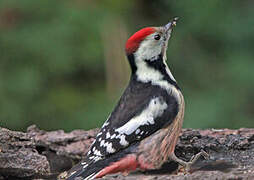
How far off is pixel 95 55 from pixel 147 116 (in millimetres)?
3283

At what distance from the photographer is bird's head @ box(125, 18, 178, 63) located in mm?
4160

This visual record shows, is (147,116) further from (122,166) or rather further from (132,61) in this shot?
(132,61)

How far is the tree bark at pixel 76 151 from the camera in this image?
3.96 m

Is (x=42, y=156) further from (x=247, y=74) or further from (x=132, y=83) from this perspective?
(x=247, y=74)

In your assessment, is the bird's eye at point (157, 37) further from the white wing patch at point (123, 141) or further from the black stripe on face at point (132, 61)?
the white wing patch at point (123, 141)

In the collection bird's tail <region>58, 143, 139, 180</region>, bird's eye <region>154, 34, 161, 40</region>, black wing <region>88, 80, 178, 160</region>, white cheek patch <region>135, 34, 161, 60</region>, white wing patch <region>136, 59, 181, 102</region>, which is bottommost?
bird's tail <region>58, 143, 139, 180</region>

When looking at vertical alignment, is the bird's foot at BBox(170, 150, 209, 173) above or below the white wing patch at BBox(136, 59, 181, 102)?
below

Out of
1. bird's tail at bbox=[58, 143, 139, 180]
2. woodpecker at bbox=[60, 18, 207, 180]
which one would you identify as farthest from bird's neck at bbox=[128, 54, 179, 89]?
bird's tail at bbox=[58, 143, 139, 180]

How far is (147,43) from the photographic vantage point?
4215mm

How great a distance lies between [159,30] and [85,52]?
2.97 metres

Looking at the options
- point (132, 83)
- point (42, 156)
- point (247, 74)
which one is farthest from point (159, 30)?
point (247, 74)

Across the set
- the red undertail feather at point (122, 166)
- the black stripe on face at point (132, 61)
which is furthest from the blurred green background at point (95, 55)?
the red undertail feather at point (122, 166)

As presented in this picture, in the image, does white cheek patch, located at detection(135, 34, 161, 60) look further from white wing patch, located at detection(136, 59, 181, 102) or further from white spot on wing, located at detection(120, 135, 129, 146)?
white spot on wing, located at detection(120, 135, 129, 146)

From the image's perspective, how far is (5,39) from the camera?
7.04 meters
